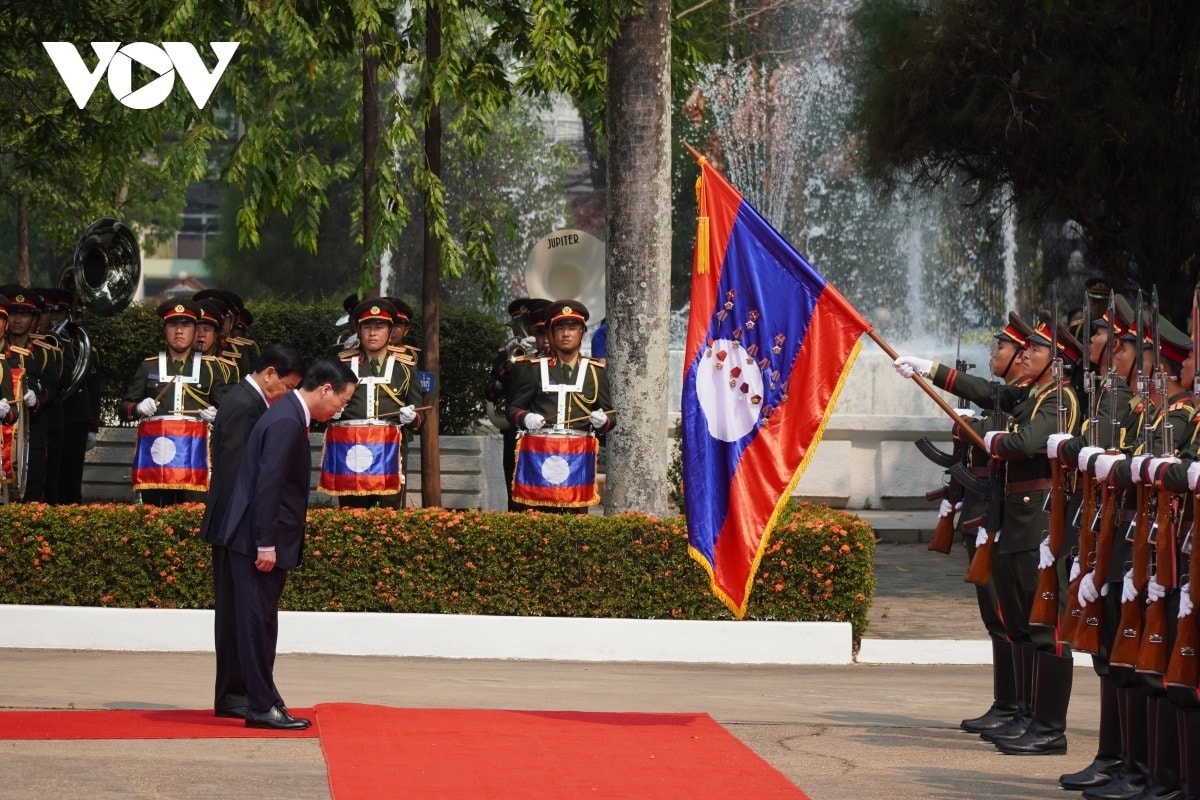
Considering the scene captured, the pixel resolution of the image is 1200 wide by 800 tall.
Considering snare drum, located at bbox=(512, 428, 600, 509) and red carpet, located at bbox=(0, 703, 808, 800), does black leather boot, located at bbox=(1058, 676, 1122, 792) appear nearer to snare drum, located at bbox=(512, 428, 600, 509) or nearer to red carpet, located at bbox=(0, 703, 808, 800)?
red carpet, located at bbox=(0, 703, 808, 800)

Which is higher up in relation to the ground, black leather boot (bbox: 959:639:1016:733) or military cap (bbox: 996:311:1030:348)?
military cap (bbox: 996:311:1030:348)

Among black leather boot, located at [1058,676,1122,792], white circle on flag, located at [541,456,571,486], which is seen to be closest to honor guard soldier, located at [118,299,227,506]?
white circle on flag, located at [541,456,571,486]

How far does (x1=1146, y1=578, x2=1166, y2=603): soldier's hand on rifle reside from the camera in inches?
294

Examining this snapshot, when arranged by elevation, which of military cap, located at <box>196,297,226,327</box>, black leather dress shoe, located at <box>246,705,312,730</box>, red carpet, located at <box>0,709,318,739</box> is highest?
military cap, located at <box>196,297,226,327</box>

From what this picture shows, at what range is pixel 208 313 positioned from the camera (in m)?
15.1

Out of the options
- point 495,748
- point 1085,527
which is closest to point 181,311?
point 495,748

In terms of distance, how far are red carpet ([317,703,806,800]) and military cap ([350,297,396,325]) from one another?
522 centimetres

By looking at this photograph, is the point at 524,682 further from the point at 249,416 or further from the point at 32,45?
the point at 32,45

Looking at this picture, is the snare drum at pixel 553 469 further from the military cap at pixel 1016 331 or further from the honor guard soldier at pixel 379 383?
the military cap at pixel 1016 331

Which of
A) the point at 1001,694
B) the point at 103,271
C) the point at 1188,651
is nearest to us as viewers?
the point at 1188,651

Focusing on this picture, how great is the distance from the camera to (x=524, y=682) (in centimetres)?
1140

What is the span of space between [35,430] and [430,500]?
388 cm

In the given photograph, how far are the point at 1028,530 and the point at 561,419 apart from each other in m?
5.60

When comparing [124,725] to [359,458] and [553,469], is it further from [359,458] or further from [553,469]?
[553,469]
